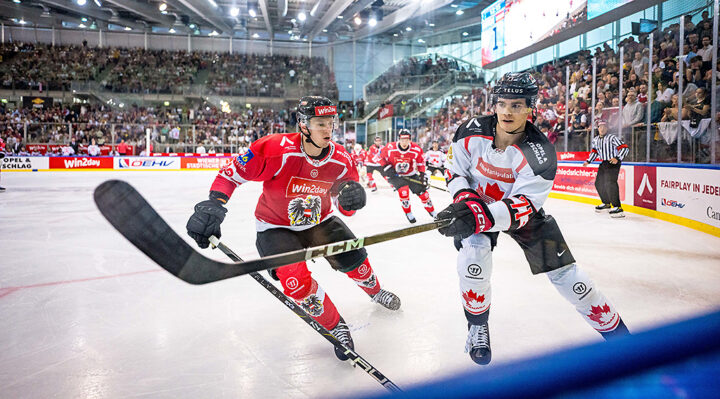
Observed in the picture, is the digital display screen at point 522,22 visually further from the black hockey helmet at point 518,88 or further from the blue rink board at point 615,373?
the blue rink board at point 615,373

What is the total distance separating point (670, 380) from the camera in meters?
0.50

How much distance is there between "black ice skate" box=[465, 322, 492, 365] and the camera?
2114mm

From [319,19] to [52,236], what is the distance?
70.0ft

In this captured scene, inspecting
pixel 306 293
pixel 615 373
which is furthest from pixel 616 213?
pixel 615 373

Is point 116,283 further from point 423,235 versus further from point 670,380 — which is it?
point 670,380

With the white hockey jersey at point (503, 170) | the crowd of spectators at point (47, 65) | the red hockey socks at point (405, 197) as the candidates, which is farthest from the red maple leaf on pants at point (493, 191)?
the crowd of spectators at point (47, 65)

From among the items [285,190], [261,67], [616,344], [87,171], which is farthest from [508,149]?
[261,67]

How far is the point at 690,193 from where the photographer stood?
5.62 meters

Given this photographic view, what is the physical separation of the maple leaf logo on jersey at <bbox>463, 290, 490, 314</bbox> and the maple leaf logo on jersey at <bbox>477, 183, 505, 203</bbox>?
466 mm

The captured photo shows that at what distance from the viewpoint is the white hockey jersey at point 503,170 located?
1.91m

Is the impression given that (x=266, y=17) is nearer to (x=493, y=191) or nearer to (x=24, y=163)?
(x=24, y=163)

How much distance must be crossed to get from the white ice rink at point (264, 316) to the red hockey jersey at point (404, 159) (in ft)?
7.13

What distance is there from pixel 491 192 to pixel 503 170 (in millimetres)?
149

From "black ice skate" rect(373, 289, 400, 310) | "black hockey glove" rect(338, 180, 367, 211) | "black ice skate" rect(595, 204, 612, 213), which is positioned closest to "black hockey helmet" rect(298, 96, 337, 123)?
"black hockey glove" rect(338, 180, 367, 211)
